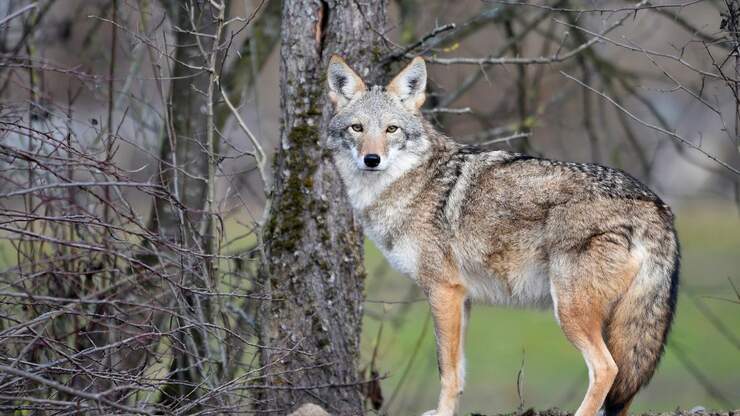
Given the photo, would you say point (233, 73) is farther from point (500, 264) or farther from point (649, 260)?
point (649, 260)

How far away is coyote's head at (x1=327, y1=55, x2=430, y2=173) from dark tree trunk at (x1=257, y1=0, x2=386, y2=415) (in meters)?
0.24

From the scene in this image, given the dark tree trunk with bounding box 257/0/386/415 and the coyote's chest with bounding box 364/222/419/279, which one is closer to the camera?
the coyote's chest with bounding box 364/222/419/279

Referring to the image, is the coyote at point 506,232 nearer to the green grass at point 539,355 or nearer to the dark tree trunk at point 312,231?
the dark tree trunk at point 312,231

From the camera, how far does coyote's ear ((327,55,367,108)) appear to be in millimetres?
7043

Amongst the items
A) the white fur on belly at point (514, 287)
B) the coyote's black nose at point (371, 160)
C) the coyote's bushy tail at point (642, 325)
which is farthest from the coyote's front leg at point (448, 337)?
the coyote's bushy tail at point (642, 325)

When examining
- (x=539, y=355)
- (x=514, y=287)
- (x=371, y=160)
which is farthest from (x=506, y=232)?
(x=539, y=355)

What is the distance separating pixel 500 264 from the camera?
6.73 meters

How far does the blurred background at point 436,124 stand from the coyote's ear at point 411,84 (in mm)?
244

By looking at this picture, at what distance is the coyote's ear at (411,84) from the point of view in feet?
23.5

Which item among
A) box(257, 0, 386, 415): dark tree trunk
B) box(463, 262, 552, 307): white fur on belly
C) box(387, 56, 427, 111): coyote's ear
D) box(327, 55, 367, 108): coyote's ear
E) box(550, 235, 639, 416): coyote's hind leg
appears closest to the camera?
box(550, 235, 639, 416): coyote's hind leg

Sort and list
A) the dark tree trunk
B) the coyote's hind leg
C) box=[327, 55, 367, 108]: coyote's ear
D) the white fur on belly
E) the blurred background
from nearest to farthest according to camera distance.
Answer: the coyote's hind leg
the blurred background
the white fur on belly
box=[327, 55, 367, 108]: coyote's ear
the dark tree trunk

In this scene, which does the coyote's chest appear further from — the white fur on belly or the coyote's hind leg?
the coyote's hind leg

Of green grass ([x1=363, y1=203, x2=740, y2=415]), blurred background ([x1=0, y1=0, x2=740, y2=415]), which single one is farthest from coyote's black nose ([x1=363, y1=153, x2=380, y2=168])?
green grass ([x1=363, y1=203, x2=740, y2=415])

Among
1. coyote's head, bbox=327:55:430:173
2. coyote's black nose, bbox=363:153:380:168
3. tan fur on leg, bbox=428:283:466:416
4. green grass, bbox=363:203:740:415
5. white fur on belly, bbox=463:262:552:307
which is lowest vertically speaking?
green grass, bbox=363:203:740:415
